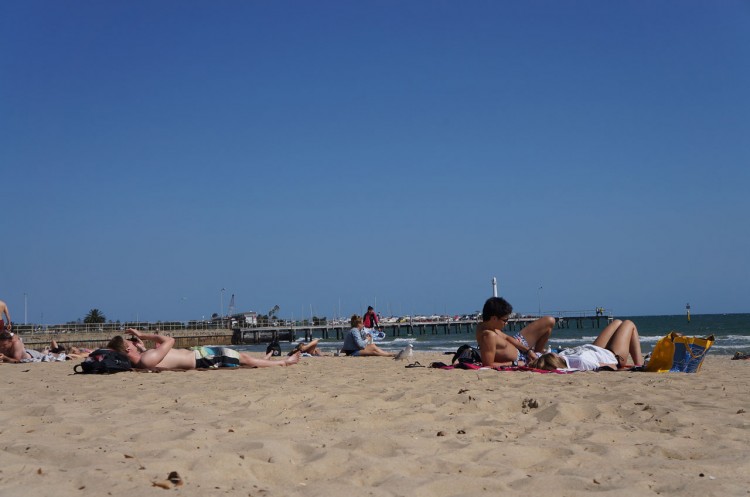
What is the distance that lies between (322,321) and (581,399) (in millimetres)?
61507

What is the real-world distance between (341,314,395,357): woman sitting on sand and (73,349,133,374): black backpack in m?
5.23

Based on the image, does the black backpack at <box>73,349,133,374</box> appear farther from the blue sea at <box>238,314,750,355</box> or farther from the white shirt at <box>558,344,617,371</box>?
the blue sea at <box>238,314,750,355</box>

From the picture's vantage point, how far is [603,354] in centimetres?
682

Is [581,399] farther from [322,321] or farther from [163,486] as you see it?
[322,321]

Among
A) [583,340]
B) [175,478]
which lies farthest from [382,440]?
[583,340]

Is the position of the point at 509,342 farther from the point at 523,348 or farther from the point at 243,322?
the point at 243,322

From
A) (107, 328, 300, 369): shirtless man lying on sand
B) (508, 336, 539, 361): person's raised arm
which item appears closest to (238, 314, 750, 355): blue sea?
(508, 336, 539, 361): person's raised arm

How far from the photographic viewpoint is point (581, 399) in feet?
14.6

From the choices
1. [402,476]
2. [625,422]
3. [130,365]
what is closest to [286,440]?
[402,476]

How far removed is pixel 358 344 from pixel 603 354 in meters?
5.95

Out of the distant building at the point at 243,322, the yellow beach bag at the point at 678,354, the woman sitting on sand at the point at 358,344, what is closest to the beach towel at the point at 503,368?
the yellow beach bag at the point at 678,354

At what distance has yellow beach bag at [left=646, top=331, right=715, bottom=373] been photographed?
659 cm

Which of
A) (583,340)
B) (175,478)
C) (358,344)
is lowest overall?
(583,340)

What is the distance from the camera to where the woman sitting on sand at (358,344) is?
38.8 feet
